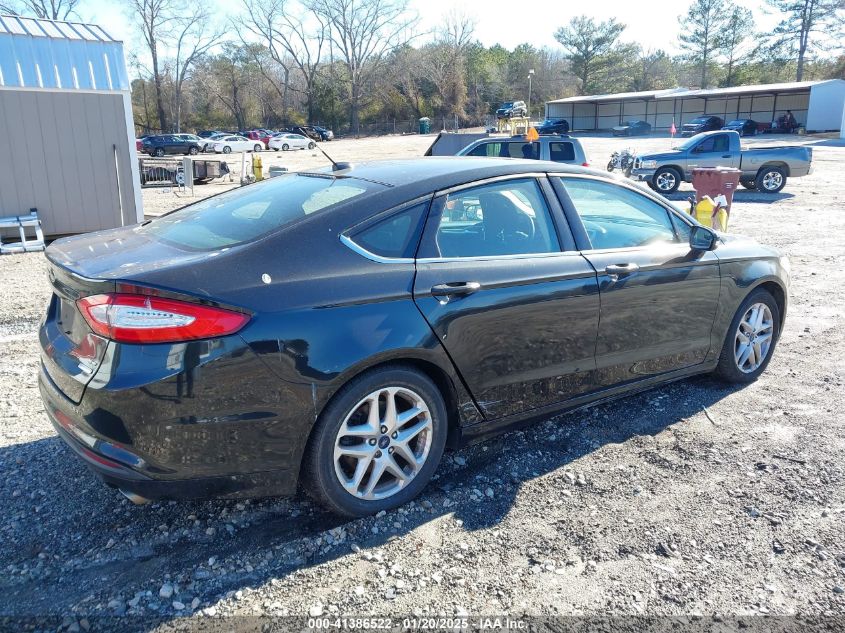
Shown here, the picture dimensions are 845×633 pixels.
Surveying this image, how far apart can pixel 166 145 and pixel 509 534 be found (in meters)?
47.7

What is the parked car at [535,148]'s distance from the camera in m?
13.7

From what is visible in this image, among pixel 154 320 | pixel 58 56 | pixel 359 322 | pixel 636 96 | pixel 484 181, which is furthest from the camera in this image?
pixel 636 96

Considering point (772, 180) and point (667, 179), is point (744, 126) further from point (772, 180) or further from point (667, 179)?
point (667, 179)

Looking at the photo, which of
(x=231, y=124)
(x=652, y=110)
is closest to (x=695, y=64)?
(x=652, y=110)

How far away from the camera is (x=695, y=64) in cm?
8194

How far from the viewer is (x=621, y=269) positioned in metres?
3.81

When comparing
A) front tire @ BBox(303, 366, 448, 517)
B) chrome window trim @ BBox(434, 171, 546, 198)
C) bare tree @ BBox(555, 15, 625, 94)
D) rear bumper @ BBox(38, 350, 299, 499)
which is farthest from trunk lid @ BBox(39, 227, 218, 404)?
bare tree @ BBox(555, 15, 625, 94)

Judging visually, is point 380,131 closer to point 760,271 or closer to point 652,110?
point 652,110

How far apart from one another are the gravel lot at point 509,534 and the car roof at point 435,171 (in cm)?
154

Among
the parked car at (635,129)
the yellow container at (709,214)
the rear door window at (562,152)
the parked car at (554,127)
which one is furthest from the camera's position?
the parked car at (635,129)

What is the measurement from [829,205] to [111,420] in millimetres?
17291

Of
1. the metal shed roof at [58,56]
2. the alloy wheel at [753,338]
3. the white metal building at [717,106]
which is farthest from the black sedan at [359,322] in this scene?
the white metal building at [717,106]

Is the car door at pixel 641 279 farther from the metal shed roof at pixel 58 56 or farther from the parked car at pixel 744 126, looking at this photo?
the parked car at pixel 744 126

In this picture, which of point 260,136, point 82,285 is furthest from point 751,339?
point 260,136
